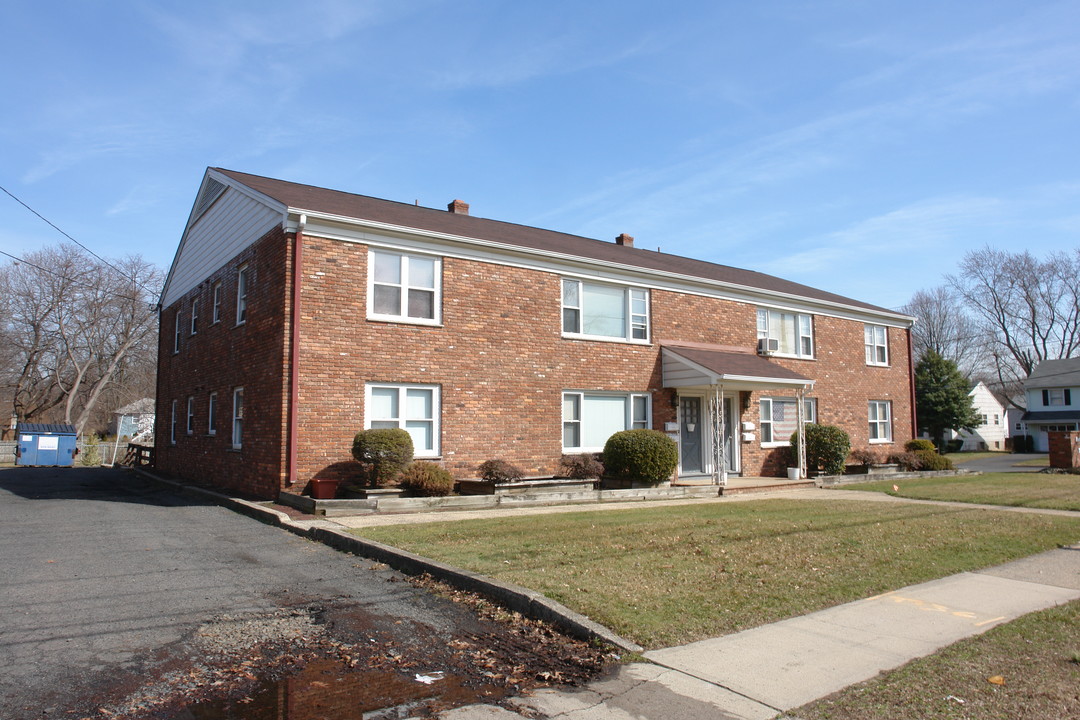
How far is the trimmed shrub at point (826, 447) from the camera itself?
21.4 m

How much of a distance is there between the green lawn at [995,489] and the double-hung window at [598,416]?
5.76 m

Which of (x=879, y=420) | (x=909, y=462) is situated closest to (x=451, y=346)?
(x=909, y=462)

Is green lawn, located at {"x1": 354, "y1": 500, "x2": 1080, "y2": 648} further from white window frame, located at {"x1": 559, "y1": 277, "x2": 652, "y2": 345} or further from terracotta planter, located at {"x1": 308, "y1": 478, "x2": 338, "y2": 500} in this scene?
white window frame, located at {"x1": 559, "y1": 277, "x2": 652, "y2": 345}

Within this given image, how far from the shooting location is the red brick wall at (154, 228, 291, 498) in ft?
47.5

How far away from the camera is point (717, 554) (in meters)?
8.77

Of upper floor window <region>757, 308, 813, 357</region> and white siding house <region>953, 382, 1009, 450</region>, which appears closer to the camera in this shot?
upper floor window <region>757, 308, 813, 357</region>

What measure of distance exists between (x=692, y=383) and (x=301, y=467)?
9563mm

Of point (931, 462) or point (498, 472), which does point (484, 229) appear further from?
point (931, 462)

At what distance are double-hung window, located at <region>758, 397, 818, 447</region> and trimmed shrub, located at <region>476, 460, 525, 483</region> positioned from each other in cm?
→ 932

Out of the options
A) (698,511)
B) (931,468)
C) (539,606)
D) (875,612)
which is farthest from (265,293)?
(931,468)

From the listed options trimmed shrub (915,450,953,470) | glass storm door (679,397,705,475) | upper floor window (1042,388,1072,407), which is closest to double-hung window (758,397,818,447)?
glass storm door (679,397,705,475)

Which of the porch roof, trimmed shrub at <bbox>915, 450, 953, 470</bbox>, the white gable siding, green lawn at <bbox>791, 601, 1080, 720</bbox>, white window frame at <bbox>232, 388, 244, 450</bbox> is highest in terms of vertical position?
the white gable siding

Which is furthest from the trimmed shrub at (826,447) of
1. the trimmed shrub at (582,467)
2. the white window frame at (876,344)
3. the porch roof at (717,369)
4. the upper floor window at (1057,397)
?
the upper floor window at (1057,397)

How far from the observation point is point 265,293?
1545cm
